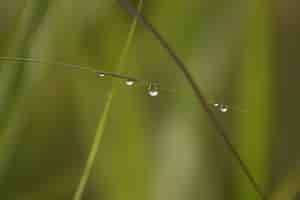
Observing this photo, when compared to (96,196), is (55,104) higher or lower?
higher

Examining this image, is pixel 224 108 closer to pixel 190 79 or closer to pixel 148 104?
pixel 148 104

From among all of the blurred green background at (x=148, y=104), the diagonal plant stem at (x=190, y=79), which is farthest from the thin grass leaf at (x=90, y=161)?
the diagonal plant stem at (x=190, y=79)

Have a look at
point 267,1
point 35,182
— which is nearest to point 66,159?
point 35,182

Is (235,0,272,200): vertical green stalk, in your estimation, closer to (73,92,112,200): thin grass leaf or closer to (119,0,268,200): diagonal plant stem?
(119,0,268,200): diagonal plant stem

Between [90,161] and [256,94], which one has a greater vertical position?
[256,94]

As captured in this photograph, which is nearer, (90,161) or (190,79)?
(190,79)

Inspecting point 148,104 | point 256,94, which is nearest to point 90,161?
point 148,104

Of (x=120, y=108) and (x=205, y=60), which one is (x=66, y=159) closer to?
(x=120, y=108)

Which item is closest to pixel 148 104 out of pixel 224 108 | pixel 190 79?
pixel 224 108
